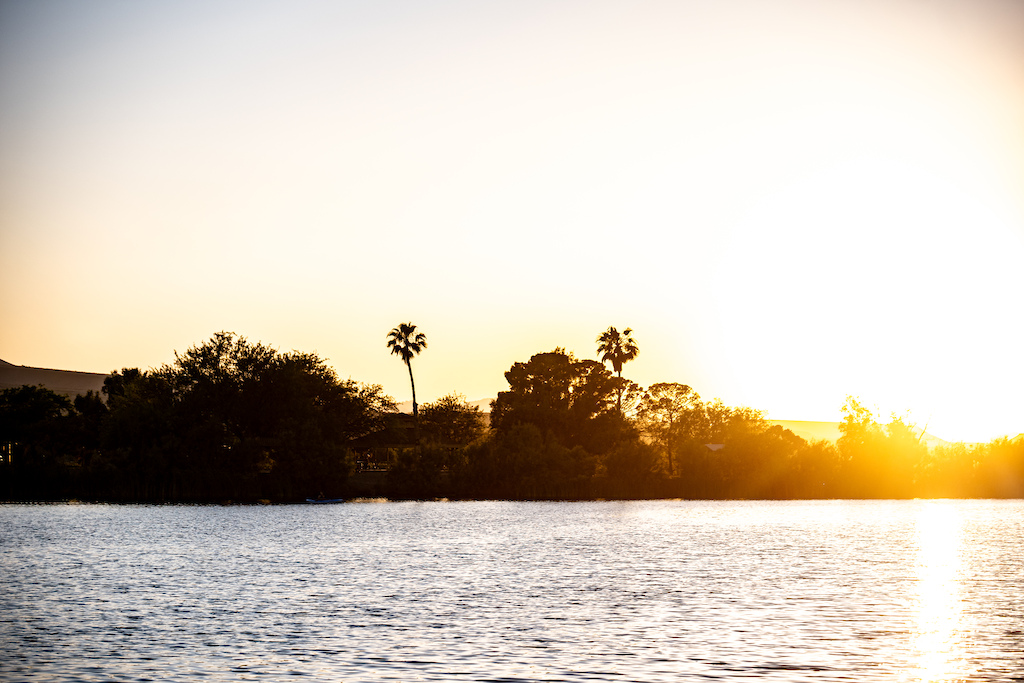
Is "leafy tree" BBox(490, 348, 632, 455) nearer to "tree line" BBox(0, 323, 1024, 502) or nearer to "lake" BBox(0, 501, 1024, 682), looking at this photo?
"tree line" BBox(0, 323, 1024, 502)

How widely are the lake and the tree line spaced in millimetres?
39164

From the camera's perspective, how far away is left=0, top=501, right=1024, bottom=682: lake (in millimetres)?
26281

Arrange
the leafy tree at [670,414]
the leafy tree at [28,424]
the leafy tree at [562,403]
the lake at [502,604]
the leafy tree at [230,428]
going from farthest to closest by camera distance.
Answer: the leafy tree at [670,414], the leafy tree at [562,403], the leafy tree at [28,424], the leafy tree at [230,428], the lake at [502,604]

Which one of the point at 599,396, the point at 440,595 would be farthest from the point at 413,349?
the point at 440,595

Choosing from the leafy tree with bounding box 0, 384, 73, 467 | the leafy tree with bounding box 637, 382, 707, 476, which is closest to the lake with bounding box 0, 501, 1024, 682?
the leafy tree with bounding box 0, 384, 73, 467

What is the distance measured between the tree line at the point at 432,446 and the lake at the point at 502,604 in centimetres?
3916

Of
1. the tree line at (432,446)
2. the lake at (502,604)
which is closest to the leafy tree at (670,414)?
the tree line at (432,446)

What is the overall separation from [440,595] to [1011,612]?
2083 centimetres

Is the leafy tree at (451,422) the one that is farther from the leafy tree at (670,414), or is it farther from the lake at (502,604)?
the lake at (502,604)

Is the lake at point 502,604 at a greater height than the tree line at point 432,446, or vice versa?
the tree line at point 432,446

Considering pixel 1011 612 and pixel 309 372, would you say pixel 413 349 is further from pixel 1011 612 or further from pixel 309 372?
pixel 1011 612

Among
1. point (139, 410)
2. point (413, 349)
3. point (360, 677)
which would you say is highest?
point (413, 349)

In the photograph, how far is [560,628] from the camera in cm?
3256

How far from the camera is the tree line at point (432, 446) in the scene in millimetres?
116625
